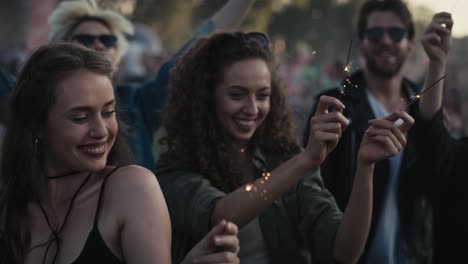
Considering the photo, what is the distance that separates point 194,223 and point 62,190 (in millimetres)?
504

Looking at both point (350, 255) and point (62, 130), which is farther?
point (350, 255)

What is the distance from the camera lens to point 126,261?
2.14 meters

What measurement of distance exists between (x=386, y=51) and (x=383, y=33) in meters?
0.12

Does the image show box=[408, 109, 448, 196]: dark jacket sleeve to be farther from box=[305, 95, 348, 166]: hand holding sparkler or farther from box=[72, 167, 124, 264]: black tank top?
box=[72, 167, 124, 264]: black tank top

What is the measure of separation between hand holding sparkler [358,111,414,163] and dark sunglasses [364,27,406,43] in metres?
1.77

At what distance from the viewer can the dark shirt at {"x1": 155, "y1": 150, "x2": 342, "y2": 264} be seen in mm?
2631

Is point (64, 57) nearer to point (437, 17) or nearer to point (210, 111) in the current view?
point (210, 111)

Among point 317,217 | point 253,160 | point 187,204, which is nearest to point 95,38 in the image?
point 253,160

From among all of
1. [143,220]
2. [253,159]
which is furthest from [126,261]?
[253,159]

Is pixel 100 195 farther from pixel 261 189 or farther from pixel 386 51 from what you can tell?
pixel 386 51

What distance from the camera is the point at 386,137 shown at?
227cm

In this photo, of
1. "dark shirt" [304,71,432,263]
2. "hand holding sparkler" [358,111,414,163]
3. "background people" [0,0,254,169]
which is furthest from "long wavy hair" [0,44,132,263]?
"dark shirt" [304,71,432,263]

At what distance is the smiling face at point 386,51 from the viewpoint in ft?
13.0

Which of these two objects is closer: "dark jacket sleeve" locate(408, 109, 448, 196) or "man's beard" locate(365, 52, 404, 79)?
"dark jacket sleeve" locate(408, 109, 448, 196)
